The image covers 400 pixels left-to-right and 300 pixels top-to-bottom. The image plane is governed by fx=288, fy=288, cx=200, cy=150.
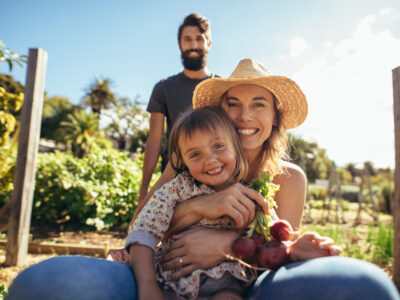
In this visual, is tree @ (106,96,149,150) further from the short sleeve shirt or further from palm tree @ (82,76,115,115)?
the short sleeve shirt

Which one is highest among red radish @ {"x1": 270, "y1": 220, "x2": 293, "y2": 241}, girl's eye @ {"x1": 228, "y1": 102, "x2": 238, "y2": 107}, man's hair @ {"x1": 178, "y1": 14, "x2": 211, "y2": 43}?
man's hair @ {"x1": 178, "y1": 14, "x2": 211, "y2": 43}

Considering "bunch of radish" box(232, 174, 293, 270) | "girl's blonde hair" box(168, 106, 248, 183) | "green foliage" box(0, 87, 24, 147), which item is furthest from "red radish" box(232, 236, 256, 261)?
"green foliage" box(0, 87, 24, 147)

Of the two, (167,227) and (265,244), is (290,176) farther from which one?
(167,227)

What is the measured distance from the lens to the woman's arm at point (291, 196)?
1.84 m

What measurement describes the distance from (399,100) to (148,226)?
9.52 feet

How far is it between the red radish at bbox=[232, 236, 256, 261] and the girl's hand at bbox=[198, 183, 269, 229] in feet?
0.42

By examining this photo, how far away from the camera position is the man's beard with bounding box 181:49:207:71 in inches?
135

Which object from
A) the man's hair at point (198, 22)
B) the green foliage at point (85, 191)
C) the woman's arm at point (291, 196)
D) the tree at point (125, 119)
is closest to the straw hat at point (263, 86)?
the woman's arm at point (291, 196)

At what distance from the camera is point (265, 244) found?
1329 mm

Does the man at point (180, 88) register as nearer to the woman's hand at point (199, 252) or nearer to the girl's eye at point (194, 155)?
the girl's eye at point (194, 155)

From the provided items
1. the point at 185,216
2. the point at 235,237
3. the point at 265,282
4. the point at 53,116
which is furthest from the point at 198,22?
the point at 53,116

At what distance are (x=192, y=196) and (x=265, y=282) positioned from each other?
26.9 inches

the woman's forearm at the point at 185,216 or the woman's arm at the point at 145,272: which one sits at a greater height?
the woman's forearm at the point at 185,216

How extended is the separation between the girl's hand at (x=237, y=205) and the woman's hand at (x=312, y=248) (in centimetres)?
24
